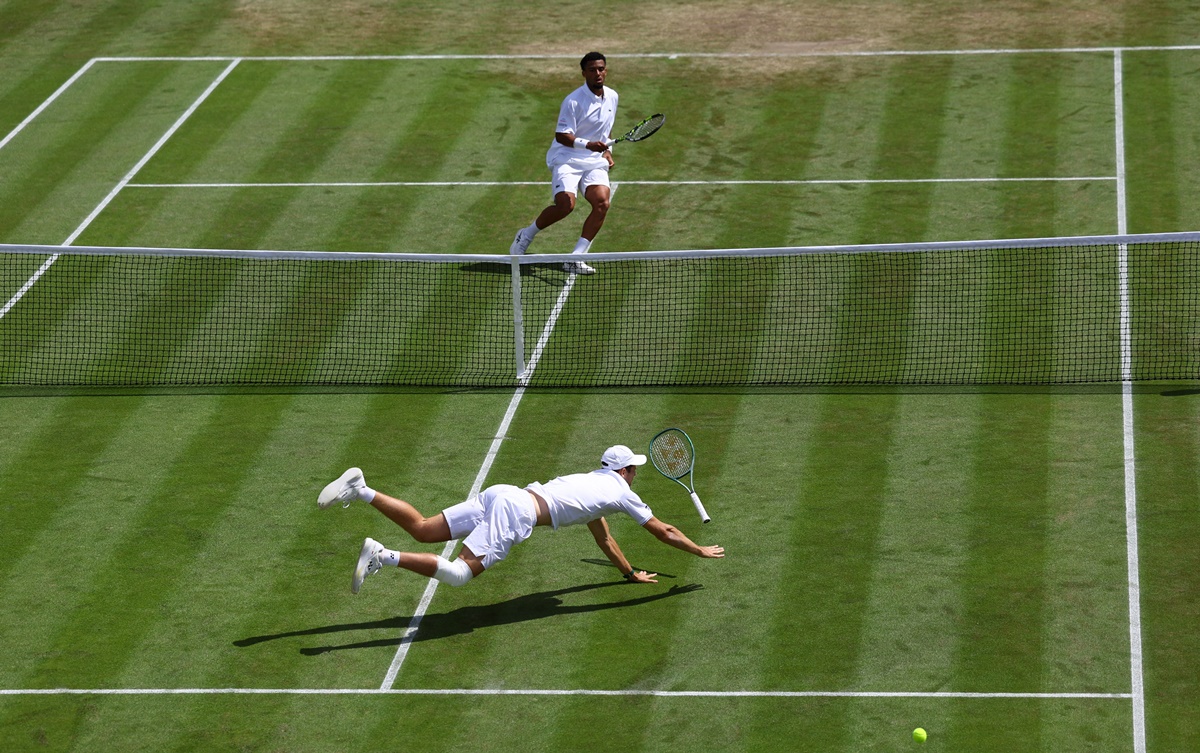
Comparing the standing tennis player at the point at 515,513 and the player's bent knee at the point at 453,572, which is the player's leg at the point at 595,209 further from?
the player's bent knee at the point at 453,572

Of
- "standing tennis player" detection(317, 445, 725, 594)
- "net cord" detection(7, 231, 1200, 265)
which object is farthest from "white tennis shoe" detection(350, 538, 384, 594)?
"net cord" detection(7, 231, 1200, 265)

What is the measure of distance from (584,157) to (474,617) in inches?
349

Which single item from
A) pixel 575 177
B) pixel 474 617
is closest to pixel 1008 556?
pixel 474 617

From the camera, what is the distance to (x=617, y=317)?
20.1 m

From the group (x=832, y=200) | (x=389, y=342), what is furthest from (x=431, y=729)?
(x=832, y=200)

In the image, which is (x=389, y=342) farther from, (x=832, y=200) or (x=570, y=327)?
(x=832, y=200)

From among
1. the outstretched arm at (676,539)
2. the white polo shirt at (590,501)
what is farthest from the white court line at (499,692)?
the white polo shirt at (590,501)

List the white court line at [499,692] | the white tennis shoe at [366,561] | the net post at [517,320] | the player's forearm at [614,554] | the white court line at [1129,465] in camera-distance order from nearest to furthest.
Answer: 1. the white court line at [1129,465]
2. the white court line at [499,692]
3. the white tennis shoe at [366,561]
4. the player's forearm at [614,554]
5. the net post at [517,320]

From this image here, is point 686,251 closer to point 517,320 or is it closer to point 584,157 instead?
point 517,320

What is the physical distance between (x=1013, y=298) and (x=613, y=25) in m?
12.4

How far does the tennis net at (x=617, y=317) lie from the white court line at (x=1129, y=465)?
0.08 meters

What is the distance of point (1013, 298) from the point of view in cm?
2002

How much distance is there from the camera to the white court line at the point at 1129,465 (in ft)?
41.0

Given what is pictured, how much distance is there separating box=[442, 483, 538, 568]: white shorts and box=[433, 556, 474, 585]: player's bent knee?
172mm
